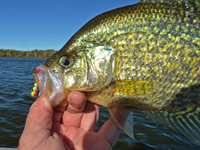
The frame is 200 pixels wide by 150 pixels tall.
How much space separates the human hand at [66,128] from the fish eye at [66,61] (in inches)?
15.2

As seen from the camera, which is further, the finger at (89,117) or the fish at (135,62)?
the finger at (89,117)

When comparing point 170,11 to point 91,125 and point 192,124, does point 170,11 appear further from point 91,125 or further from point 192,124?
point 91,125

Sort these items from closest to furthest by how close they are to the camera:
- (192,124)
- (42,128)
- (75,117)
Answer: (42,128)
(192,124)
(75,117)

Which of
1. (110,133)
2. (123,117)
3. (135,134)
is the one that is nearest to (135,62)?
(123,117)

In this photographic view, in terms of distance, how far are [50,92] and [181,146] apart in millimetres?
6002

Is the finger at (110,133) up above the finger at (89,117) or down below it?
below

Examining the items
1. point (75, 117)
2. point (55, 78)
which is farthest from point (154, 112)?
point (55, 78)

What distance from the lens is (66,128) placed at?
254cm

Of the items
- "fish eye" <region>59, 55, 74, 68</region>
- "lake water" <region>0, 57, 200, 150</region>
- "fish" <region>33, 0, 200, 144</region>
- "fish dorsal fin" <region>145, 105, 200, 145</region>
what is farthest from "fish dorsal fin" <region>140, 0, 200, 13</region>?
"lake water" <region>0, 57, 200, 150</region>

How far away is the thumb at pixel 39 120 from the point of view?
183cm

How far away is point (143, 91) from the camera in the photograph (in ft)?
6.54

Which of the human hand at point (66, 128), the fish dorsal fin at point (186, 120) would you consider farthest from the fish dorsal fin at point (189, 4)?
the human hand at point (66, 128)

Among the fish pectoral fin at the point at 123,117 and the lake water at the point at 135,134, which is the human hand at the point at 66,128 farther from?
the lake water at the point at 135,134

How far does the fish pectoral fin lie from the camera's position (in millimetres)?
2162
